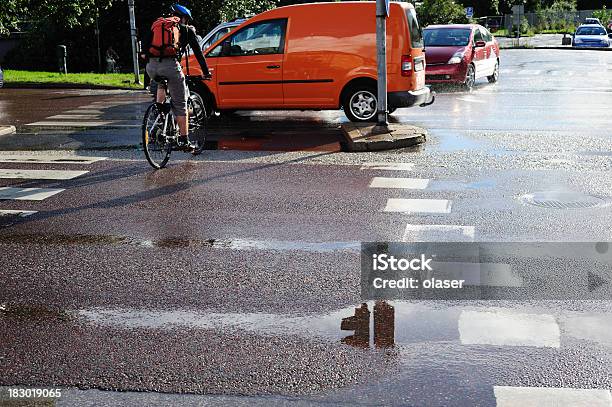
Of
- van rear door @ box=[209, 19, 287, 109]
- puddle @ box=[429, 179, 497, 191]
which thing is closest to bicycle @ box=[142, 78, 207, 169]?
puddle @ box=[429, 179, 497, 191]

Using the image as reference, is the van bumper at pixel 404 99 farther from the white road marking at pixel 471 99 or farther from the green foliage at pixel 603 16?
the green foliage at pixel 603 16

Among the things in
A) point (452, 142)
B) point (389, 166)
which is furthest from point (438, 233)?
point (452, 142)

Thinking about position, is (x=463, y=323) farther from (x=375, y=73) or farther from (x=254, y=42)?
(x=254, y=42)

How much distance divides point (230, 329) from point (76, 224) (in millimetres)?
3305

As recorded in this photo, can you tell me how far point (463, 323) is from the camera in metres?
5.54

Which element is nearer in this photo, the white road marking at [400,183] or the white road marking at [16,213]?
the white road marking at [16,213]

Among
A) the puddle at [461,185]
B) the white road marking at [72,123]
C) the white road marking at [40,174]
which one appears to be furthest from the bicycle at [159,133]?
the white road marking at [72,123]

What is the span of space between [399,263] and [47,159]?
6724 millimetres

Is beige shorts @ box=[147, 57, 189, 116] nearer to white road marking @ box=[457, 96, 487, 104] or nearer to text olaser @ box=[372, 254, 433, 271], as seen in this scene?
text olaser @ box=[372, 254, 433, 271]

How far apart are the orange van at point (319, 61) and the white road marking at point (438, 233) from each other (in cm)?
719

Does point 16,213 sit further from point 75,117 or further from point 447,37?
point 447,37

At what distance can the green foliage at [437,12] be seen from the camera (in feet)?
173

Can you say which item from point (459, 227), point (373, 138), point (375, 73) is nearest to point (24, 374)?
point (459, 227)
